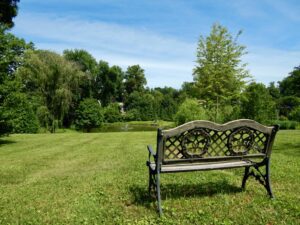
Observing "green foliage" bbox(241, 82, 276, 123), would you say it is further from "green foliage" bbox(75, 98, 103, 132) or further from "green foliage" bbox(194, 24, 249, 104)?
"green foliage" bbox(75, 98, 103, 132)

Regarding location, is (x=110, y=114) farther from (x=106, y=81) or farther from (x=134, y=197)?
(x=134, y=197)

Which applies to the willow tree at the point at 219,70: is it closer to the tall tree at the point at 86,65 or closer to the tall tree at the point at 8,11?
the tall tree at the point at 8,11

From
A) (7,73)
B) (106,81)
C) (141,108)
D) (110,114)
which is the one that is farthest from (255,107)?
(141,108)

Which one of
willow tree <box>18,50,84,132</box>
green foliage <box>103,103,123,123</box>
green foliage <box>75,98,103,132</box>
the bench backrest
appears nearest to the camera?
the bench backrest

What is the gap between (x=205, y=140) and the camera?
12.3 ft

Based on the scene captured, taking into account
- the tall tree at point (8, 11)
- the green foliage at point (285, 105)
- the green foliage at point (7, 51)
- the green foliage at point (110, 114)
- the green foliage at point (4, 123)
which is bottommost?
the green foliage at point (110, 114)

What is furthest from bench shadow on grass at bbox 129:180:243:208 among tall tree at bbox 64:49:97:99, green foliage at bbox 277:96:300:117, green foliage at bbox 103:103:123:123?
green foliage at bbox 277:96:300:117

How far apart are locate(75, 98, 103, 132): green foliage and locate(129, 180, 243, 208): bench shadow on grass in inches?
1197

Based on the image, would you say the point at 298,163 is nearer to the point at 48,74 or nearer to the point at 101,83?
the point at 48,74

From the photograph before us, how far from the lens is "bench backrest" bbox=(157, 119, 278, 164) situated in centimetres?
360

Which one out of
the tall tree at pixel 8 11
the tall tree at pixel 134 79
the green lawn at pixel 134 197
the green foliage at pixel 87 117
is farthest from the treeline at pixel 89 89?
the tall tree at pixel 134 79

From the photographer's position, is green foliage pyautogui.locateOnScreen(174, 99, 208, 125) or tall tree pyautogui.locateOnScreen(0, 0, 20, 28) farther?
green foliage pyautogui.locateOnScreen(174, 99, 208, 125)

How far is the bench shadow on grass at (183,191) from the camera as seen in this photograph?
4.16m

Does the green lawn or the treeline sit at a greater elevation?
the treeline
